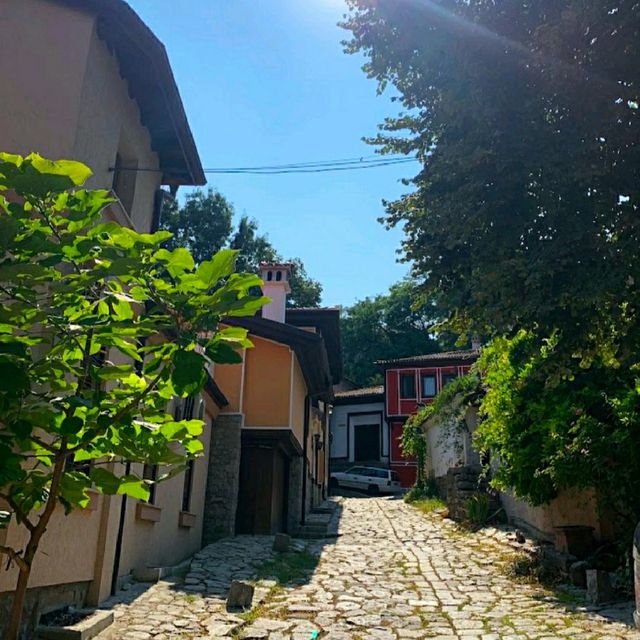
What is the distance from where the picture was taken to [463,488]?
16734 millimetres

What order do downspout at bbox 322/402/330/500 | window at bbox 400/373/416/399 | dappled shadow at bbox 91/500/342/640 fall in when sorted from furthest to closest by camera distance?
window at bbox 400/373/416/399, downspout at bbox 322/402/330/500, dappled shadow at bbox 91/500/342/640

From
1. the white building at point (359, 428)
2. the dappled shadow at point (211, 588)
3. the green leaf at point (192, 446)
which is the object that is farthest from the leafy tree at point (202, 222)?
the green leaf at point (192, 446)

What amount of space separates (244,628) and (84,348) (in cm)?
454

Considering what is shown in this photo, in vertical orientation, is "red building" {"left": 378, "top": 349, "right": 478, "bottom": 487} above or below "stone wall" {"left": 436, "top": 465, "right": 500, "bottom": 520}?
above

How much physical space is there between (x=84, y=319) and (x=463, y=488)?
1480 cm

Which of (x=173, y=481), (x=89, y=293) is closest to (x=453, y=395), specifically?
(x=173, y=481)

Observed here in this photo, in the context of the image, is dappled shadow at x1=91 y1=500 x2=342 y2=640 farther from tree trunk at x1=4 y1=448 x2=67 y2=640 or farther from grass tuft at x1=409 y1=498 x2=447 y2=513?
grass tuft at x1=409 y1=498 x2=447 y2=513

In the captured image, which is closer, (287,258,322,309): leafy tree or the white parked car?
the white parked car

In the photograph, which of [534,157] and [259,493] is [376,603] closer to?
[534,157]

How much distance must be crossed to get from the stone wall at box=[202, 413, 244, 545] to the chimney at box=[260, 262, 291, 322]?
4.21m

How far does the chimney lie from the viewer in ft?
61.4

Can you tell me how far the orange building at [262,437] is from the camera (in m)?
14.5

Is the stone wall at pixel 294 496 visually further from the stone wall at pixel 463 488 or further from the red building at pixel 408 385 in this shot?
the red building at pixel 408 385

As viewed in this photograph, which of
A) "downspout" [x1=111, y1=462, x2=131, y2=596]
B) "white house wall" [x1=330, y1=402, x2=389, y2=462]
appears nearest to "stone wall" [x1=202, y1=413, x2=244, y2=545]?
"downspout" [x1=111, y1=462, x2=131, y2=596]
